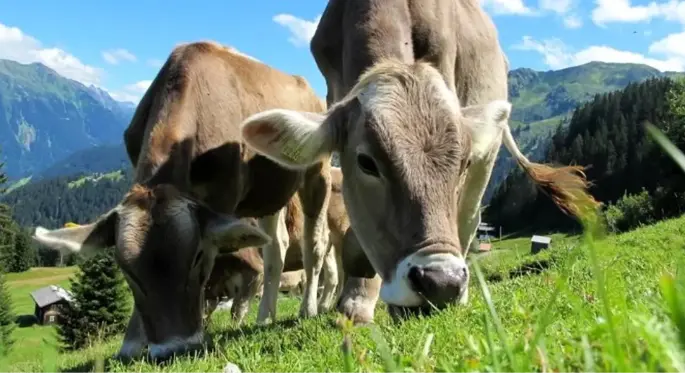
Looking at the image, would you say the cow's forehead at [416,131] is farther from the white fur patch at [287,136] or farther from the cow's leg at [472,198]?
the cow's leg at [472,198]

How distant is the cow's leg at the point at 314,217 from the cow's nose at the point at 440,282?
637 centimetres

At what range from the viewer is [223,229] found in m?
6.48

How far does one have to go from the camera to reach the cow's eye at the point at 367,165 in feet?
18.1

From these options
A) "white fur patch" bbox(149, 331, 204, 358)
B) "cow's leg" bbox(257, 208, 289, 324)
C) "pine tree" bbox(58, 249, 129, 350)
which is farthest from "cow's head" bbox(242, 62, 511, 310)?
"pine tree" bbox(58, 249, 129, 350)

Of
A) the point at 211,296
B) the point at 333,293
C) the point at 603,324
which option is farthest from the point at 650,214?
the point at 603,324

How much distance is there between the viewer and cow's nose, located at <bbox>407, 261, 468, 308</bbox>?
176 inches

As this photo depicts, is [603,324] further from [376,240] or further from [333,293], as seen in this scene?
[333,293]

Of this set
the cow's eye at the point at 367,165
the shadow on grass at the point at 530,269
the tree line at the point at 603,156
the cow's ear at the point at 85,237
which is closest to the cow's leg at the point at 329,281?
the shadow on grass at the point at 530,269

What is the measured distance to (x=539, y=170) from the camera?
29.1 ft

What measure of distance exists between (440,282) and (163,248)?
8.89 ft

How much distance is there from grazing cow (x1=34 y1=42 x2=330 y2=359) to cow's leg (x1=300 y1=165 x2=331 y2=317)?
0.47 m

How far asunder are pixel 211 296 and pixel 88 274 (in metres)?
61.8

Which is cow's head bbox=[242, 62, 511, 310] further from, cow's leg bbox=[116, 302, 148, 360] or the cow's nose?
cow's leg bbox=[116, 302, 148, 360]

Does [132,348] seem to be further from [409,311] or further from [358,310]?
[409,311]
